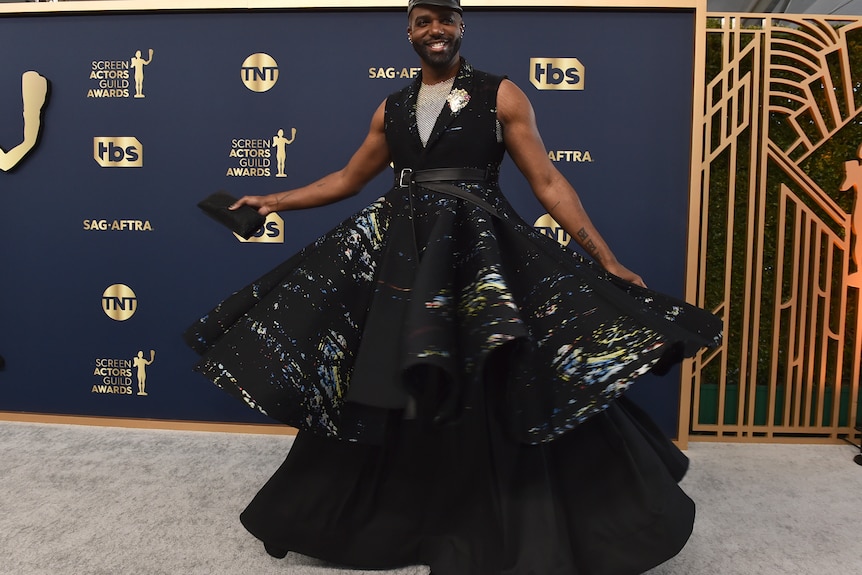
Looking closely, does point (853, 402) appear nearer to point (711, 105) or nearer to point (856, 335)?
point (856, 335)

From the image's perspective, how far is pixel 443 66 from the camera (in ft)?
5.31

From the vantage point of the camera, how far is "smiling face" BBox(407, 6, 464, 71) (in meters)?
1.56

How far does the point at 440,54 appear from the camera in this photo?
1585mm

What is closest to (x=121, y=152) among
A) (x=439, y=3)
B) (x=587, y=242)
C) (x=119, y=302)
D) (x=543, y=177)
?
(x=119, y=302)

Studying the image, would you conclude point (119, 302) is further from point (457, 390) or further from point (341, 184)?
point (457, 390)

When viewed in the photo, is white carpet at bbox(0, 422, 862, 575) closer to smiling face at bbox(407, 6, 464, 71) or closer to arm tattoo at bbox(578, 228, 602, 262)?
arm tattoo at bbox(578, 228, 602, 262)

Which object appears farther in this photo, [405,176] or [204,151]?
[204,151]

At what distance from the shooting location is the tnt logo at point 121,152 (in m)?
3.10

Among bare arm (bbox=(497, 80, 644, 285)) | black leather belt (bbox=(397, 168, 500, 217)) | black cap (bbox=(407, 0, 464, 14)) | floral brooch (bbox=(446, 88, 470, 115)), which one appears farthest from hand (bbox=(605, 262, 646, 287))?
black cap (bbox=(407, 0, 464, 14))

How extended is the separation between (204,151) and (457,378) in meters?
2.35

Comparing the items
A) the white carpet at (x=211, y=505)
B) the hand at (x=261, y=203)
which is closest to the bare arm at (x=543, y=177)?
the hand at (x=261, y=203)

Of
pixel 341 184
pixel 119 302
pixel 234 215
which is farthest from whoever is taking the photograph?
pixel 119 302

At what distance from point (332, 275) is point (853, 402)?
276 cm

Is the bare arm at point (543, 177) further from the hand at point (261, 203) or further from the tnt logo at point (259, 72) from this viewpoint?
the tnt logo at point (259, 72)
